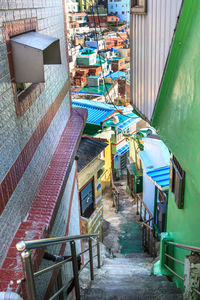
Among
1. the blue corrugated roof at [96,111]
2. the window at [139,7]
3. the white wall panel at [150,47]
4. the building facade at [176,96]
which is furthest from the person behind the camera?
the blue corrugated roof at [96,111]

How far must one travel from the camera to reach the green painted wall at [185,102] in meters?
3.38

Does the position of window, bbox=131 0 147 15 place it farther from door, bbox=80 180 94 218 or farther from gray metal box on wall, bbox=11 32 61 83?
door, bbox=80 180 94 218

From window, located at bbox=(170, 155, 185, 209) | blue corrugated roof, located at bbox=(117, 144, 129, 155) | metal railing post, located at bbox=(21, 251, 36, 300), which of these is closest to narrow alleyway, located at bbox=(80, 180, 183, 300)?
window, located at bbox=(170, 155, 185, 209)

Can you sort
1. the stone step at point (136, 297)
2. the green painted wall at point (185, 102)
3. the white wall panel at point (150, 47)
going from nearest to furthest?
the green painted wall at point (185, 102) < the white wall panel at point (150, 47) < the stone step at point (136, 297)

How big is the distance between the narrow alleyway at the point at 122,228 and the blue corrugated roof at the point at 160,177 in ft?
14.1

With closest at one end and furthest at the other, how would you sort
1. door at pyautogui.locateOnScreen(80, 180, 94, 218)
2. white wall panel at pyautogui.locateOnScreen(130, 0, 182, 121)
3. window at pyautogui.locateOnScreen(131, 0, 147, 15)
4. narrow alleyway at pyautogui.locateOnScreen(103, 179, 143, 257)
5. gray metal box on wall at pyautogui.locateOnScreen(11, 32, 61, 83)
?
gray metal box on wall at pyautogui.locateOnScreen(11, 32, 61, 83) < white wall panel at pyautogui.locateOnScreen(130, 0, 182, 121) < window at pyautogui.locateOnScreen(131, 0, 147, 15) < door at pyautogui.locateOnScreen(80, 180, 94, 218) < narrow alleyway at pyautogui.locateOnScreen(103, 179, 143, 257)

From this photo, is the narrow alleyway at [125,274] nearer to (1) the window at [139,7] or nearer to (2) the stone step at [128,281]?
(2) the stone step at [128,281]

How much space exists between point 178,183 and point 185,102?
284cm

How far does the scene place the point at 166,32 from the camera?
15.4 ft

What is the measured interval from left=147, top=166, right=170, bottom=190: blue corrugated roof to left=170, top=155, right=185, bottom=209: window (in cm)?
215

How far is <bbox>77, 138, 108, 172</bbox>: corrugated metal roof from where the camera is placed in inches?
466

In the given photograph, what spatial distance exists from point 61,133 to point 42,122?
177 cm

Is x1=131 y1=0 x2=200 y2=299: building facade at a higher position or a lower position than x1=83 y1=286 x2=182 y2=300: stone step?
higher

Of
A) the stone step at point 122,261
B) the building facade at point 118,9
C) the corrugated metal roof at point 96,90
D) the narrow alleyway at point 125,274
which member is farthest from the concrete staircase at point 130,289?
the building facade at point 118,9
